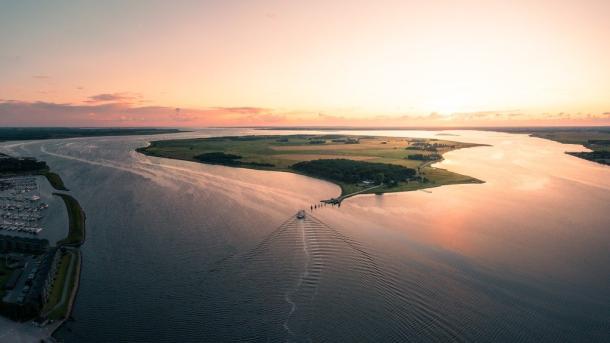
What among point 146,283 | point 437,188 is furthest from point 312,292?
point 437,188

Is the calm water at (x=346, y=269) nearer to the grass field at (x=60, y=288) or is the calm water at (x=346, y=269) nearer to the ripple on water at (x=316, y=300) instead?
the ripple on water at (x=316, y=300)

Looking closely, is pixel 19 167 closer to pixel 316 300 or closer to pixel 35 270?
pixel 35 270

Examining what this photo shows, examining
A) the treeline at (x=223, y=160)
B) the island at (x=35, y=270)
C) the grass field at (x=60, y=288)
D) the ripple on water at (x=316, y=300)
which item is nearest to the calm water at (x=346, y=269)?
the ripple on water at (x=316, y=300)

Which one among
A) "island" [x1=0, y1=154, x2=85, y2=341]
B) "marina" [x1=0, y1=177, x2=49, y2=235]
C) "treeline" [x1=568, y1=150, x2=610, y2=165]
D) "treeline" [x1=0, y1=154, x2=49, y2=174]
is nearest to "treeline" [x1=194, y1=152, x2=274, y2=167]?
"treeline" [x1=0, y1=154, x2=49, y2=174]

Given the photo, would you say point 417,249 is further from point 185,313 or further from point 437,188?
point 437,188

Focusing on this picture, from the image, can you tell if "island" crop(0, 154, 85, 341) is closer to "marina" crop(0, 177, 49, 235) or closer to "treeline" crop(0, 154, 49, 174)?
"marina" crop(0, 177, 49, 235)

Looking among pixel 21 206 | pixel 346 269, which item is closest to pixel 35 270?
pixel 346 269
